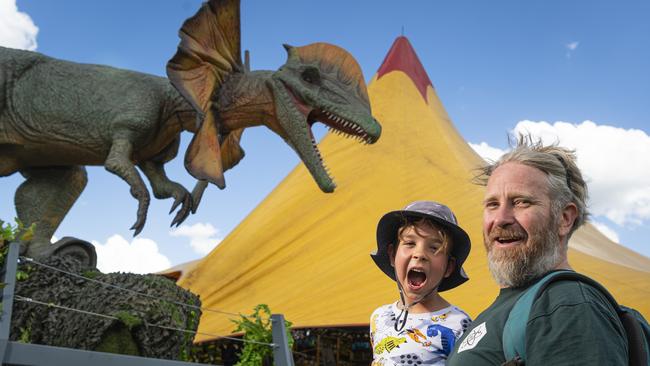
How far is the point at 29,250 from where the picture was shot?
10.6 feet

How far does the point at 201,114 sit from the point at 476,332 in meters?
2.69

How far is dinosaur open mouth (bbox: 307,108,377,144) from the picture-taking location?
11.9 feet

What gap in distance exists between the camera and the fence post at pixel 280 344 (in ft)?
8.77

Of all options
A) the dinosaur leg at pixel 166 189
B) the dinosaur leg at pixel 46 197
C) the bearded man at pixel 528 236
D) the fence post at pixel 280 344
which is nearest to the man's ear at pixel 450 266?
the bearded man at pixel 528 236

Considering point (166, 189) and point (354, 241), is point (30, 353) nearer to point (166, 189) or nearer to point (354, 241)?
point (166, 189)

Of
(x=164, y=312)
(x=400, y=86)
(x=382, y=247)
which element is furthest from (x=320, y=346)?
(x=382, y=247)

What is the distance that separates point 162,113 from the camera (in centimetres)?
343

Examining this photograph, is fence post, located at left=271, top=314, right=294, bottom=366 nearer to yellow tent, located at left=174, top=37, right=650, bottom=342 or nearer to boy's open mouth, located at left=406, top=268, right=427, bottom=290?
boy's open mouth, located at left=406, top=268, right=427, bottom=290

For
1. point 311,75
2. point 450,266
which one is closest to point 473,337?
point 450,266

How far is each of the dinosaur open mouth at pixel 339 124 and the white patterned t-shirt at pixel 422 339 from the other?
223cm

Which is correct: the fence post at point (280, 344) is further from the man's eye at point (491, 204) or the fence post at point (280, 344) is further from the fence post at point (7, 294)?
the man's eye at point (491, 204)

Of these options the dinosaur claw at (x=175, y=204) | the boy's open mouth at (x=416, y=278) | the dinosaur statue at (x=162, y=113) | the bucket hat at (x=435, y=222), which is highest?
the dinosaur statue at (x=162, y=113)

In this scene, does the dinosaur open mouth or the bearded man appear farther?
the dinosaur open mouth

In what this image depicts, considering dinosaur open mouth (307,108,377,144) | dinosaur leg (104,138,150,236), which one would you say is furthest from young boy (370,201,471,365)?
dinosaur open mouth (307,108,377,144)
